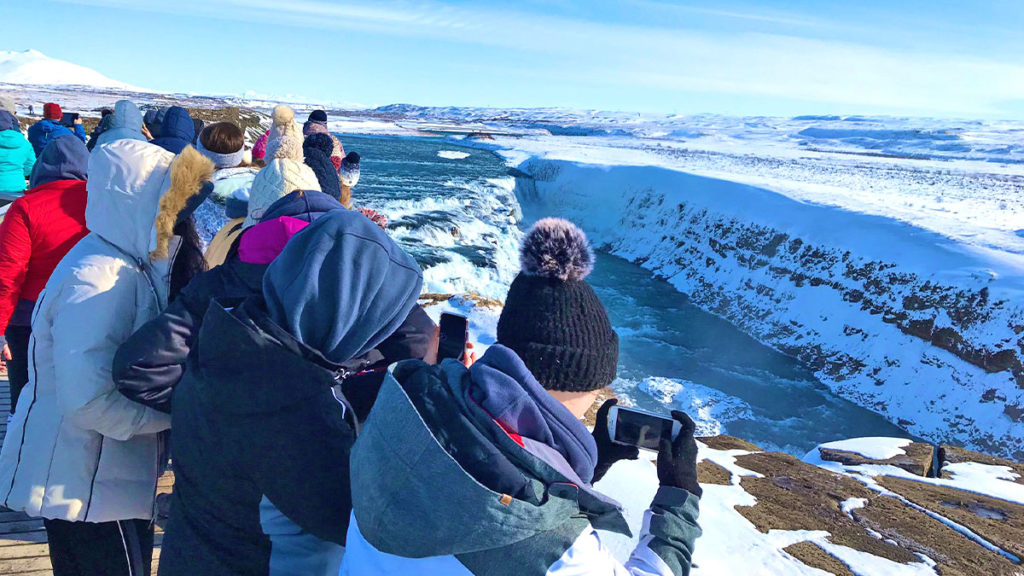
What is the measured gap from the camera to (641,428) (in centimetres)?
153

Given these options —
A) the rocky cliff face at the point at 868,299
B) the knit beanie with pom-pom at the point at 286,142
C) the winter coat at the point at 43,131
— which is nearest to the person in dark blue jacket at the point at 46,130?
the winter coat at the point at 43,131

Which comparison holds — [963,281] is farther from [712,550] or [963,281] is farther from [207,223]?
[207,223]

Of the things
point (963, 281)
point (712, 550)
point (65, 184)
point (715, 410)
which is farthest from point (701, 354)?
point (65, 184)

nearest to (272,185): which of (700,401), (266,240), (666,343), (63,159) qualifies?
(266,240)

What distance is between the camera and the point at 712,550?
140 inches

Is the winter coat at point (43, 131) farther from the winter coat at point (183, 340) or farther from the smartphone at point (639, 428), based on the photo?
the smartphone at point (639, 428)

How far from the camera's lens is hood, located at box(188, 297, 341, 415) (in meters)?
1.36

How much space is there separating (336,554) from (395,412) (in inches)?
24.0

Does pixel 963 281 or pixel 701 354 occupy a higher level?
pixel 963 281

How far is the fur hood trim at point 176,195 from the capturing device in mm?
2094

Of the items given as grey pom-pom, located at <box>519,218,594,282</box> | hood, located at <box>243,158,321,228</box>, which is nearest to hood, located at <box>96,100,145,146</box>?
hood, located at <box>243,158,321,228</box>

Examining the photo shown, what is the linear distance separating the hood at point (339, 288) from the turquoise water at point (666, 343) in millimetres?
10305

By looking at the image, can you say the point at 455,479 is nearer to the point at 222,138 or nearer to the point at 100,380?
the point at 100,380

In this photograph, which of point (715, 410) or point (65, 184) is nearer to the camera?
point (65, 184)
